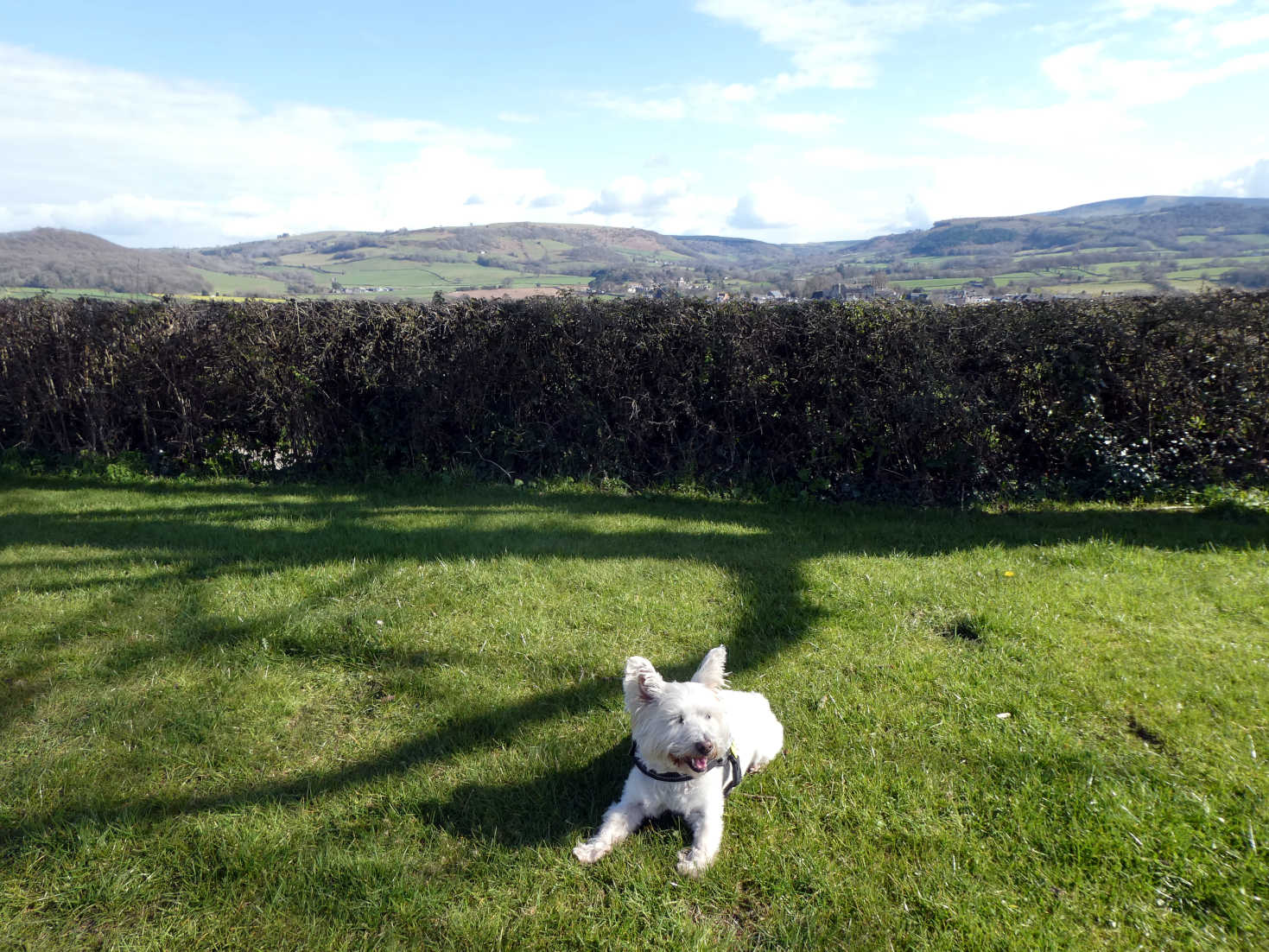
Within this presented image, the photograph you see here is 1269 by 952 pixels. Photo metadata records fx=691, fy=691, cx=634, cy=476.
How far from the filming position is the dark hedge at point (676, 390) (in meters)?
7.25

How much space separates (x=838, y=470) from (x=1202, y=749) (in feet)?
→ 15.5

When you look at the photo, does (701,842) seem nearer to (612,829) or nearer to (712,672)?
(612,829)

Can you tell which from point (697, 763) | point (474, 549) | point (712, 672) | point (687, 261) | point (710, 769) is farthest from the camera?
point (687, 261)

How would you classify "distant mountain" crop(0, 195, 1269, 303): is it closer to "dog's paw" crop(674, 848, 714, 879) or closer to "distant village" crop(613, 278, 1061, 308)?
"distant village" crop(613, 278, 1061, 308)

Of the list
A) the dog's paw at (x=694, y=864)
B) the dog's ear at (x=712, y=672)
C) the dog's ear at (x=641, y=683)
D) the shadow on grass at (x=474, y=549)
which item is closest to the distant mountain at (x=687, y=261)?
the shadow on grass at (x=474, y=549)

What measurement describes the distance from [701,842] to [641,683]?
668mm

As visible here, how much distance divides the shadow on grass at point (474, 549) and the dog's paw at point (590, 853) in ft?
0.48

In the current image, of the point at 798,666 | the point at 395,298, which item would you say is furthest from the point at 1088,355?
the point at 395,298

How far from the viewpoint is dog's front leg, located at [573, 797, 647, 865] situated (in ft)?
9.20

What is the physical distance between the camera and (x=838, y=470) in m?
7.78

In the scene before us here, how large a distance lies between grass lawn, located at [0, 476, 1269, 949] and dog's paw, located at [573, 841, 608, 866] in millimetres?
81

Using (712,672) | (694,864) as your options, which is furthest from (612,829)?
(712,672)

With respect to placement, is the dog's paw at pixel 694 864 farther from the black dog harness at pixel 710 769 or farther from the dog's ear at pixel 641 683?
the dog's ear at pixel 641 683

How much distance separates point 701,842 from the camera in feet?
9.17
